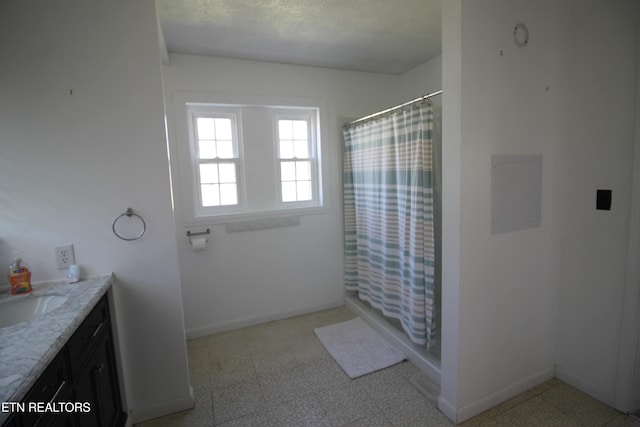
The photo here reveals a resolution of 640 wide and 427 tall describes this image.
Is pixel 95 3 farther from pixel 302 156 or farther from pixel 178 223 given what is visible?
pixel 302 156

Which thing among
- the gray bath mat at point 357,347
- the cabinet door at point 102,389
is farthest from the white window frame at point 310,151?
the cabinet door at point 102,389

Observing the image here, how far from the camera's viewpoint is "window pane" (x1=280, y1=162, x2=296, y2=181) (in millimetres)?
3174

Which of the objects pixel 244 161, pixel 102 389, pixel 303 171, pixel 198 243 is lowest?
pixel 102 389

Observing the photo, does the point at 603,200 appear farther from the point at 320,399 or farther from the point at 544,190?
the point at 320,399

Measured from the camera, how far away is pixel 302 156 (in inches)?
128

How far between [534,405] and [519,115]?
1.77m

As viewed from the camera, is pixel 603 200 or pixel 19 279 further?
pixel 603 200

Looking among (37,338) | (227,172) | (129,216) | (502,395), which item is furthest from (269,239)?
(502,395)

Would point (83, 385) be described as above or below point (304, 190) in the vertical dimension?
below

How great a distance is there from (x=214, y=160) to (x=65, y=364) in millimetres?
2059

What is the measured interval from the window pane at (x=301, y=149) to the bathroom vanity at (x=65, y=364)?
204cm

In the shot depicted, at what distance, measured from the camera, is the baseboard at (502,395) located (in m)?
1.82

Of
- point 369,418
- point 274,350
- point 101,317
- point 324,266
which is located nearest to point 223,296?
point 274,350

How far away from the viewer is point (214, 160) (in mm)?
2918
